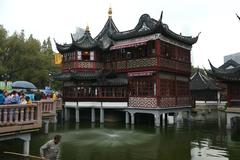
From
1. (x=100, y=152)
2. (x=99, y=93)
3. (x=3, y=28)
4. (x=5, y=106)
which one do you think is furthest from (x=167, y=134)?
(x=3, y=28)

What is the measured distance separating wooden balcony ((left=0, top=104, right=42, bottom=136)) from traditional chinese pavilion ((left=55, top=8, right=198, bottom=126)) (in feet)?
42.6

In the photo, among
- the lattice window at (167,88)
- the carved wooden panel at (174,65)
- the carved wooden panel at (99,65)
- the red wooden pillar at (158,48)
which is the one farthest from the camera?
the carved wooden panel at (99,65)

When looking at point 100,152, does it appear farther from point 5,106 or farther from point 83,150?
point 5,106

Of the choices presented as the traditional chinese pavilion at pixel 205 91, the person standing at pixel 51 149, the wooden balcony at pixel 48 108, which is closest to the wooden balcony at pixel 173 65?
the wooden balcony at pixel 48 108

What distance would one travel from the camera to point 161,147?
49.6ft

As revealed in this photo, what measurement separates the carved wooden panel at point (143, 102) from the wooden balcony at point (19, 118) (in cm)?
1303

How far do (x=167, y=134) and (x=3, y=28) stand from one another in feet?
97.5

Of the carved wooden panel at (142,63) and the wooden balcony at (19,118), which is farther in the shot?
the carved wooden panel at (142,63)

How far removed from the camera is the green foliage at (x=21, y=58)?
1526 inches

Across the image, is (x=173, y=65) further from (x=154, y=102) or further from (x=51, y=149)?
(x=51, y=149)

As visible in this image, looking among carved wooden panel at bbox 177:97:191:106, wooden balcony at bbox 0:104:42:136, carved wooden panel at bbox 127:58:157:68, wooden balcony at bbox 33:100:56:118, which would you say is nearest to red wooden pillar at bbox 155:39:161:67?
carved wooden panel at bbox 127:58:157:68

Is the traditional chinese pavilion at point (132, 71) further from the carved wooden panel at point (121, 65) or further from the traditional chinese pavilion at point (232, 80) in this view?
the traditional chinese pavilion at point (232, 80)

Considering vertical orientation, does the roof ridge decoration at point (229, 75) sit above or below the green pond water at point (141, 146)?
above

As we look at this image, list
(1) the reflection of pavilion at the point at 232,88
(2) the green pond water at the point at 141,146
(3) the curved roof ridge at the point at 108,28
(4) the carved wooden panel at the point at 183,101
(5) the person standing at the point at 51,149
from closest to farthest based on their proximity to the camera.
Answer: (5) the person standing at the point at 51,149 < (2) the green pond water at the point at 141,146 < (1) the reflection of pavilion at the point at 232,88 < (4) the carved wooden panel at the point at 183,101 < (3) the curved roof ridge at the point at 108,28
